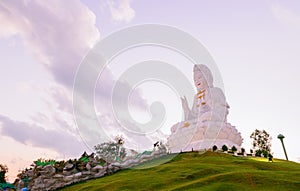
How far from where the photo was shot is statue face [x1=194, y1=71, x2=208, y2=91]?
4144 cm

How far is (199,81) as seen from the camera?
41.8 metres

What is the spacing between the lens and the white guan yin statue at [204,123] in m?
36.0

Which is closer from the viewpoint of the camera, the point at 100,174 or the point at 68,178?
the point at 68,178

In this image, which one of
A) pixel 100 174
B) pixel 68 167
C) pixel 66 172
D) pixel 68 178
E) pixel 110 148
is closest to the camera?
pixel 68 178

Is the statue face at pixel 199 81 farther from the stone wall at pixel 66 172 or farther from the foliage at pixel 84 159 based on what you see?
the foliage at pixel 84 159

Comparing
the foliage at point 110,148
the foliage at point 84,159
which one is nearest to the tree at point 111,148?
the foliage at point 110,148

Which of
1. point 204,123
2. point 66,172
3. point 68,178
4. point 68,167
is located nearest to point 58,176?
point 66,172

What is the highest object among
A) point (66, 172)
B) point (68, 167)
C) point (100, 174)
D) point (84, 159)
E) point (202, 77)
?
point (202, 77)

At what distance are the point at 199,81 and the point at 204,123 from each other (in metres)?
7.24

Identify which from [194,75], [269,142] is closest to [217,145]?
[194,75]

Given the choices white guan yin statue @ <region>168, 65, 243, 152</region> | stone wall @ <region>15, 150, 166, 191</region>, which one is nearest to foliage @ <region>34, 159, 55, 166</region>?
stone wall @ <region>15, 150, 166, 191</region>

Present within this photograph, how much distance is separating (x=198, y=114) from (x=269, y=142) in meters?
14.5

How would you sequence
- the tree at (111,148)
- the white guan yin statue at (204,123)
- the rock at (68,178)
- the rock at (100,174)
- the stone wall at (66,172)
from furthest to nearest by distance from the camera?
the tree at (111,148)
the white guan yin statue at (204,123)
the rock at (100,174)
the stone wall at (66,172)
the rock at (68,178)

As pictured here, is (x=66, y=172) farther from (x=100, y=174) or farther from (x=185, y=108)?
(x=185, y=108)
